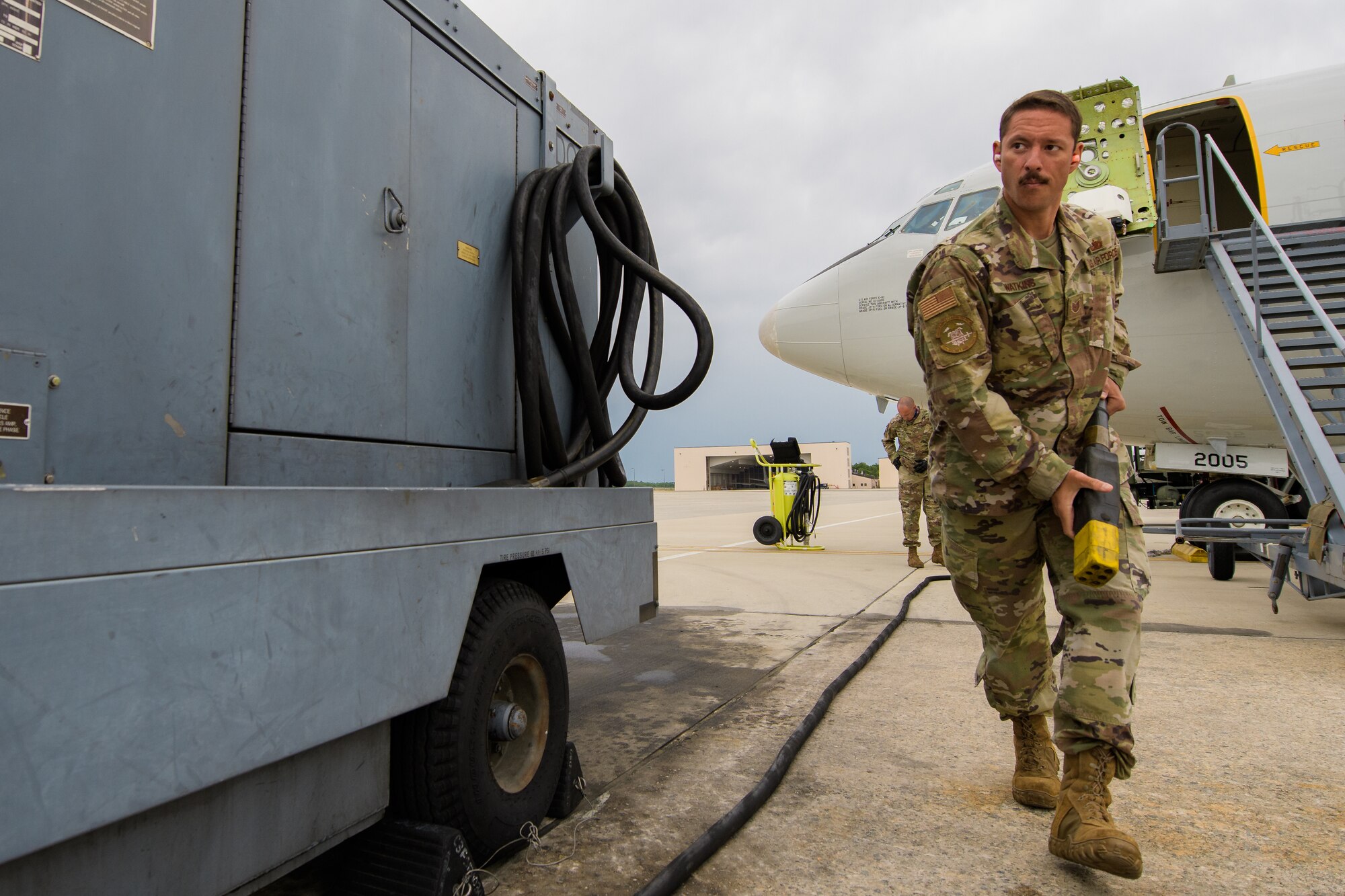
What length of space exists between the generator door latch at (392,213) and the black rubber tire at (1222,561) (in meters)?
7.12

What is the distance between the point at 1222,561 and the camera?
6.55 metres

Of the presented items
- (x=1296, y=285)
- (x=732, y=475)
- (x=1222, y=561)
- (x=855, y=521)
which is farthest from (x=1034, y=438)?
(x=732, y=475)

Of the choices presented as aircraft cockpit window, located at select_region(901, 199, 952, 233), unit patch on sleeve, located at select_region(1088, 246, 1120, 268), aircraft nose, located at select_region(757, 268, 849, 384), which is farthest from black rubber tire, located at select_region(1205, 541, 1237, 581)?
unit patch on sleeve, located at select_region(1088, 246, 1120, 268)

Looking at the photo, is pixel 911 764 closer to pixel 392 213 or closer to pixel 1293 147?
pixel 392 213

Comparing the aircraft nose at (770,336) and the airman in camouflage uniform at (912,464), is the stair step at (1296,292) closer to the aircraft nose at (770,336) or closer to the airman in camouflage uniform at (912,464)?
the airman in camouflage uniform at (912,464)

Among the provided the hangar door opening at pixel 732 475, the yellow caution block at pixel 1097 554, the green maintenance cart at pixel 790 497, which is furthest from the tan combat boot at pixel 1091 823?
the hangar door opening at pixel 732 475

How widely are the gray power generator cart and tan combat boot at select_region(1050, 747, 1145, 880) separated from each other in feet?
3.87

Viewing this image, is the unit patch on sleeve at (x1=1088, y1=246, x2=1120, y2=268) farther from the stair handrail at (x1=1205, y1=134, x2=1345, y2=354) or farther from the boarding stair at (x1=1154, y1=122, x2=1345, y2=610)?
the stair handrail at (x1=1205, y1=134, x2=1345, y2=354)

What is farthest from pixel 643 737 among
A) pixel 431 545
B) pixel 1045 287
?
pixel 1045 287

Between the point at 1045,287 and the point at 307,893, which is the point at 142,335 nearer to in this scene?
the point at 307,893

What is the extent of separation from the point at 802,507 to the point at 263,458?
8324mm

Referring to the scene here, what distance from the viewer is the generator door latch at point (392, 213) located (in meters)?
1.83

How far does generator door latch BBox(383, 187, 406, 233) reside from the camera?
183 cm

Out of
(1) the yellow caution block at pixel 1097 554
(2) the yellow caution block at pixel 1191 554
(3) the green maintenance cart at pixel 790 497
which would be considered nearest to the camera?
(1) the yellow caution block at pixel 1097 554
